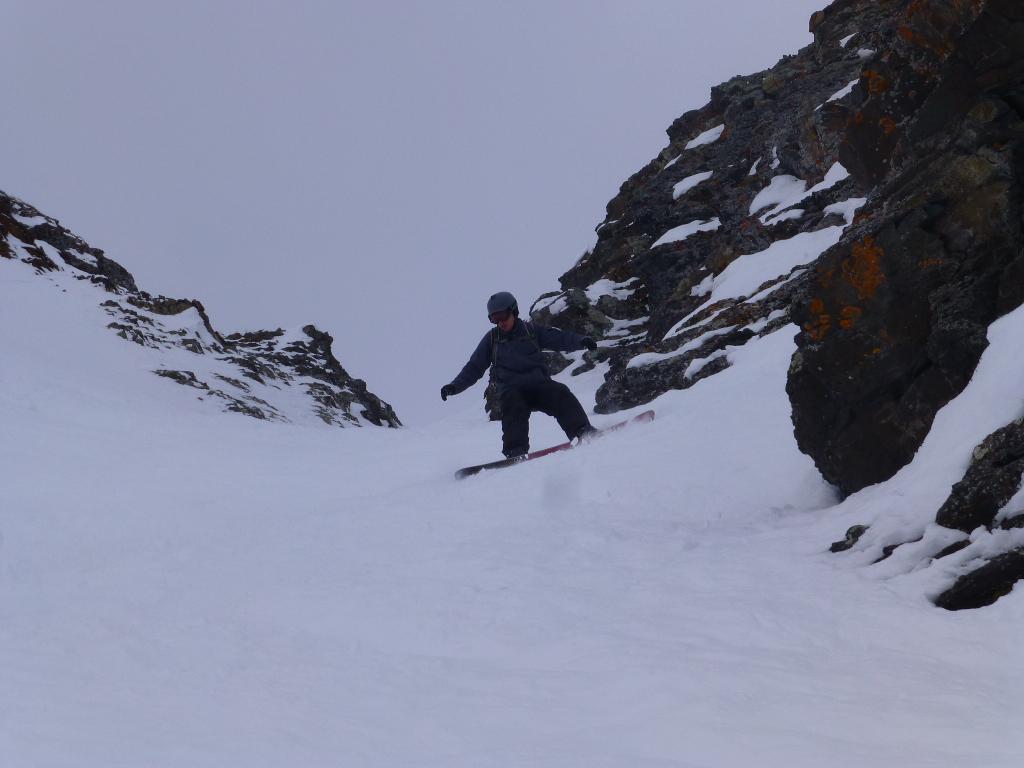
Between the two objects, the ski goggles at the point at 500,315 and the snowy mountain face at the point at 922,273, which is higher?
the ski goggles at the point at 500,315

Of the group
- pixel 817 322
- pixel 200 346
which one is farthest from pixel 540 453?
pixel 200 346

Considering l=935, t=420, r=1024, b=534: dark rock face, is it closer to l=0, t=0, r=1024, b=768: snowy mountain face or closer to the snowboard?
l=0, t=0, r=1024, b=768: snowy mountain face

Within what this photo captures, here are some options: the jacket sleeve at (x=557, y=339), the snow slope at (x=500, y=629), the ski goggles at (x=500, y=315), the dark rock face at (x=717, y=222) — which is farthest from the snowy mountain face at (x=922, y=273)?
the dark rock face at (x=717, y=222)

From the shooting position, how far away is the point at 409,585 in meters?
3.98

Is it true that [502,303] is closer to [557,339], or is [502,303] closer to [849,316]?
[557,339]

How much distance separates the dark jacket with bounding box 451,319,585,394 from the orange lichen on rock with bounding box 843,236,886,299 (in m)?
4.53

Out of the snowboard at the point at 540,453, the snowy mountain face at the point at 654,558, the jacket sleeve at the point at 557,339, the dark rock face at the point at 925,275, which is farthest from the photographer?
the jacket sleeve at the point at 557,339

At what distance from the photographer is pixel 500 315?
33.7 ft

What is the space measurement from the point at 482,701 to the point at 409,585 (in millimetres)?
1546

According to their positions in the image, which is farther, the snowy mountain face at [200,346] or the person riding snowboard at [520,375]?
the snowy mountain face at [200,346]

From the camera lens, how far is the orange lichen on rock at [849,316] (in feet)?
19.8

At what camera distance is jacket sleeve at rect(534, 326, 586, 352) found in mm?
10391

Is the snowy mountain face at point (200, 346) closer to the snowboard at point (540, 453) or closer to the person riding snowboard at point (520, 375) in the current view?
the person riding snowboard at point (520, 375)

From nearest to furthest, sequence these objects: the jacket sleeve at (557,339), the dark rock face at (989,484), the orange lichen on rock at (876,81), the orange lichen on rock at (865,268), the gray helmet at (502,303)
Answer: the dark rock face at (989,484) < the orange lichen on rock at (865,268) < the orange lichen on rock at (876,81) < the gray helmet at (502,303) < the jacket sleeve at (557,339)
